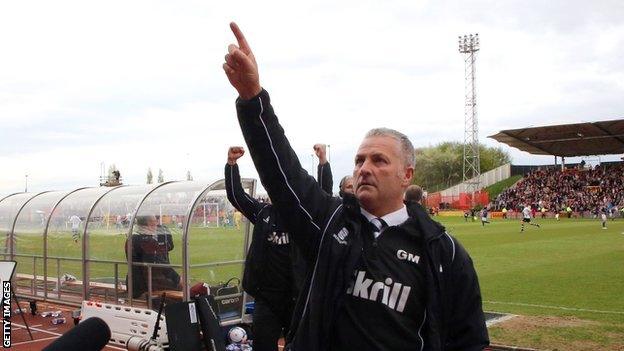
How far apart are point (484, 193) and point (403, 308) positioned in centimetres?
6960

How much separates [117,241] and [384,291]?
9.03m

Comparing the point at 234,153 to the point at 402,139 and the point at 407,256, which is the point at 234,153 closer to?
the point at 402,139

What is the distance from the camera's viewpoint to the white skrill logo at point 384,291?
99.8 inches

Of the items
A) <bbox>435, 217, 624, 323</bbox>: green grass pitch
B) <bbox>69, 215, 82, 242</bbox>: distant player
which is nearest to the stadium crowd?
<bbox>435, 217, 624, 323</bbox>: green grass pitch

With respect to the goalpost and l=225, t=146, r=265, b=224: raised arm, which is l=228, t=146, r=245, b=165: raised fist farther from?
the goalpost

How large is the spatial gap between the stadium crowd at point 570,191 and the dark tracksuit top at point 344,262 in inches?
2096

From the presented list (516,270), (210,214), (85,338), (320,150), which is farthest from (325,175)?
(516,270)

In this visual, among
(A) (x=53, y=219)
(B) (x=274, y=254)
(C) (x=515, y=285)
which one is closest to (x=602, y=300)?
(C) (x=515, y=285)

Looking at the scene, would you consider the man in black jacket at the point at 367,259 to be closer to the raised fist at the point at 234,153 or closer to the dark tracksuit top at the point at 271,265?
the dark tracksuit top at the point at 271,265

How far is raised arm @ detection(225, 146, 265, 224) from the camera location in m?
6.68

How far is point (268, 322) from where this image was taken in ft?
18.6

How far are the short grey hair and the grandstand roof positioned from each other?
5049 cm

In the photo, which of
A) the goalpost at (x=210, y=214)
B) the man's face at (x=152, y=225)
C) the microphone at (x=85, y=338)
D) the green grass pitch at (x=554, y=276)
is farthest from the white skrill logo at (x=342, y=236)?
the green grass pitch at (x=554, y=276)

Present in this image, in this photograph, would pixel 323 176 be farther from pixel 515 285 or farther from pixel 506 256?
pixel 506 256
